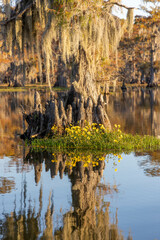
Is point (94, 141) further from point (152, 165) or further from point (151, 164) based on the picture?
point (152, 165)

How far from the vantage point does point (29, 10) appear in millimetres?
17844

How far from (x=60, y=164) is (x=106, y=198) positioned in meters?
3.30

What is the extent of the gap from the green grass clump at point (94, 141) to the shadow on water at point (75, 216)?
328 centimetres

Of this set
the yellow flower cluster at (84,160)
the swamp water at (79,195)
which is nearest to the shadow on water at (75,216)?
the swamp water at (79,195)

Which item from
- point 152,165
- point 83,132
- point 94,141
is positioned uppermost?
point 83,132

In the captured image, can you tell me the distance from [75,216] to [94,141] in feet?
22.2

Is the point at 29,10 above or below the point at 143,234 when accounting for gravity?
above

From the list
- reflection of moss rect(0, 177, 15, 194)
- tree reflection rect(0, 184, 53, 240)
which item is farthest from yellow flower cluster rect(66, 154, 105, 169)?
tree reflection rect(0, 184, 53, 240)

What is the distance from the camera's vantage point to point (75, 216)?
6.91m

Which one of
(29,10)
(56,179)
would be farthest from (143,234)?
(29,10)

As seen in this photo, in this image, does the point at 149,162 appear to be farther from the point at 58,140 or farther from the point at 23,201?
the point at 23,201

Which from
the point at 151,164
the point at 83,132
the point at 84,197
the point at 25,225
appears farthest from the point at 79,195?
the point at 83,132

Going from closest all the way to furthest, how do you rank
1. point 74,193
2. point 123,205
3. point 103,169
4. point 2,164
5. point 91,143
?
point 123,205 < point 74,193 < point 103,169 < point 2,164 < point 91,143

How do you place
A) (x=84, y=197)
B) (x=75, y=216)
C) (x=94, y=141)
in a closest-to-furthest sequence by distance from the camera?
(x=75, y=216), (x=84, y=197), (x=94, y=141)
